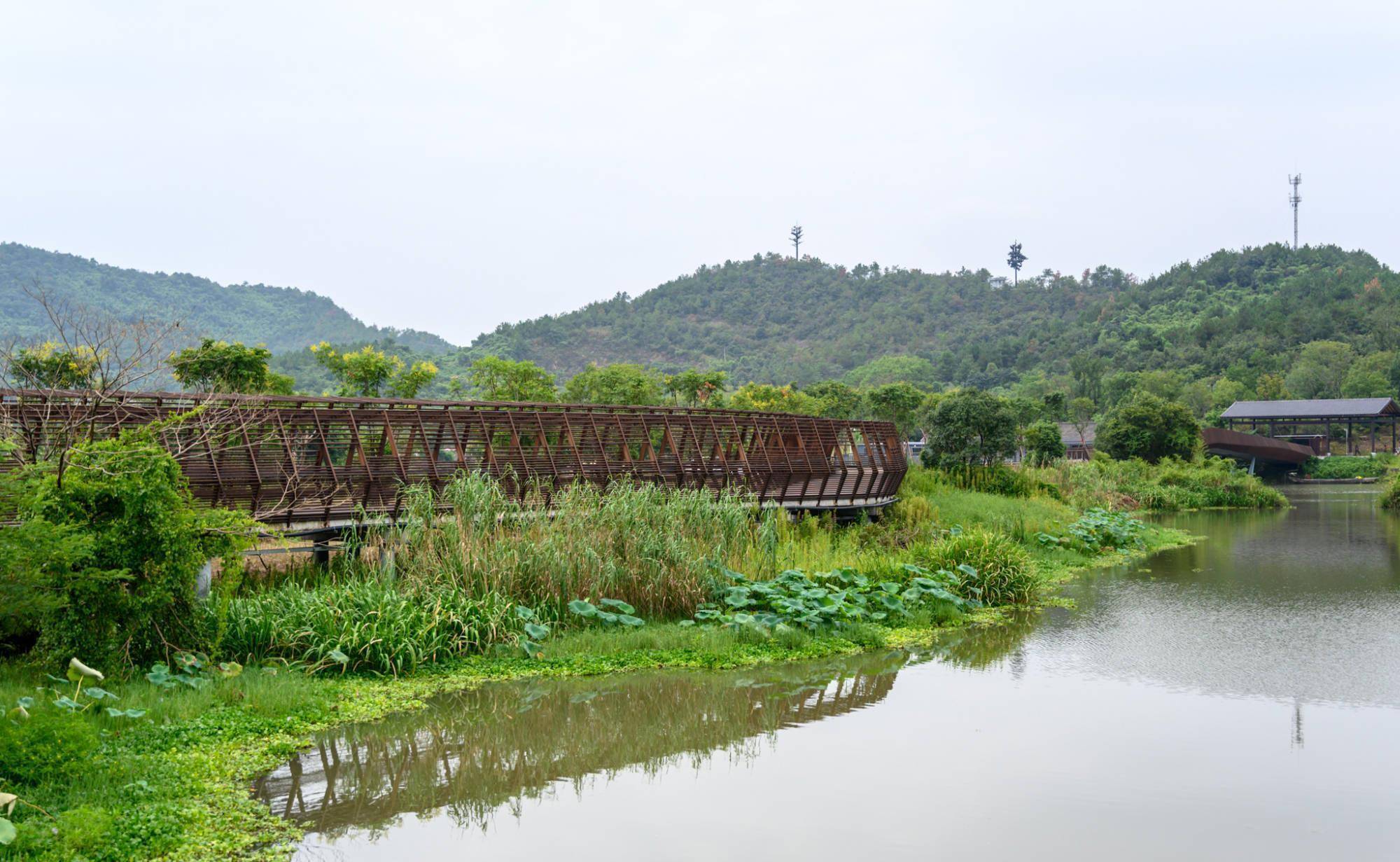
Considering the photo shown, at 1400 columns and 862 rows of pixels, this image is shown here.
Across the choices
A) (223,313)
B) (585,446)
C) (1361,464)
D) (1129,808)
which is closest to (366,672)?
(1129,808)

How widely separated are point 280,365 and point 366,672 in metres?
61.7

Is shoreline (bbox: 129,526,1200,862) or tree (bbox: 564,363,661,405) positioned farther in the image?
tree (bbox: 564,363,661,405)

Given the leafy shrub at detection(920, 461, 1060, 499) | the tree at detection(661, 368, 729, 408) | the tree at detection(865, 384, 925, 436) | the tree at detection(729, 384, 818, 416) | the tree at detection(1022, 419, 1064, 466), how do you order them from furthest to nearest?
the tree at detection(865, 384, 925, 436)
the tree at detection(729, 384, 818, 416)
the tree at detection(661, 368, 729, 408)
the tree at detection(1022, 419, 1064, 466)
the leafy shrub at detection(920, 461, 1060, 499)

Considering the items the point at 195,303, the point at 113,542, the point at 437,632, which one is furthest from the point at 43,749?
the point at 195,303

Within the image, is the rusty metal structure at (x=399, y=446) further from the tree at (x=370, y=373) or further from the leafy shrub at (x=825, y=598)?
the tree at (x=370, y=373)

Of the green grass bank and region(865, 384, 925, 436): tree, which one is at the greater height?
region(865, 384, 925, 436): tree

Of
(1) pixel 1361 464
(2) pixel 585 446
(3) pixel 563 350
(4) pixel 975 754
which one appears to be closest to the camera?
(4) pixel 975 754

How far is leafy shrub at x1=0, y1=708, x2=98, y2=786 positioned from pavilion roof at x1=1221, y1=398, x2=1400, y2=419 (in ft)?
170

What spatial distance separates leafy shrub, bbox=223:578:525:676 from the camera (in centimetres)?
820

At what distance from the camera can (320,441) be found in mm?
11453

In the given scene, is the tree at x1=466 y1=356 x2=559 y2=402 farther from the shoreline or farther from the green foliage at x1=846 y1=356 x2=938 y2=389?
the green foliage at x1=846 y1=356 x2=938 y2=389

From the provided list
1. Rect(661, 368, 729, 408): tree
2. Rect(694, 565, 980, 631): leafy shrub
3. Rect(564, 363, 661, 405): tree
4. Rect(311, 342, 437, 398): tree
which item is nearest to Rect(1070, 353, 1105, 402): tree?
Rect(661, 368, 729, 408): tree

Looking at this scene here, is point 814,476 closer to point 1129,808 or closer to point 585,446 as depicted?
point 585,446

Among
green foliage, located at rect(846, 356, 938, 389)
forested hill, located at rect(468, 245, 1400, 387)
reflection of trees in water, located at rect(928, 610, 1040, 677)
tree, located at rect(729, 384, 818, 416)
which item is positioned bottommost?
reflection of trees in water, located at rect(928, 610, 1040, 677)
